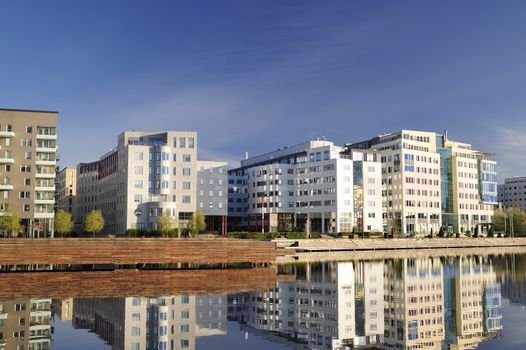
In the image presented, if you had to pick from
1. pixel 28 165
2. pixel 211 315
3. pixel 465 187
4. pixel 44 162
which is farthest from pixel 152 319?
pixel 465 187

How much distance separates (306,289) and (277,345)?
21.6m

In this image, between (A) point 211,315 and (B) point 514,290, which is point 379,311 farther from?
(B) point 514,290

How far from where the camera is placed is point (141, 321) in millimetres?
31734

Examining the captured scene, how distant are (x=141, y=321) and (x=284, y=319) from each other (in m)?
8.68

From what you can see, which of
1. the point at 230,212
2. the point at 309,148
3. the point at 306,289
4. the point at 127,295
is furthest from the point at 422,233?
the point at 127,295

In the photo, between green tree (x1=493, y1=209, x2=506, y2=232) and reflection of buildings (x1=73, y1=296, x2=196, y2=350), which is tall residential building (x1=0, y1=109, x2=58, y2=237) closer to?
reflection of buildings (x1=73, y1=296, x2=196, y2=350)

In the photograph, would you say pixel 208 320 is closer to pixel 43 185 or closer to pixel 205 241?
pixel 205 241

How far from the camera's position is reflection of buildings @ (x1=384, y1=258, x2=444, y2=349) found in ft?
90.9

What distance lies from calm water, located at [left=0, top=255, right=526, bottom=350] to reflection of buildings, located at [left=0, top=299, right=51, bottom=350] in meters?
0.05

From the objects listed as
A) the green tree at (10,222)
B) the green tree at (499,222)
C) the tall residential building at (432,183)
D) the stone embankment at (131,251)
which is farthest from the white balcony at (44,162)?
the green tree at (499,222)

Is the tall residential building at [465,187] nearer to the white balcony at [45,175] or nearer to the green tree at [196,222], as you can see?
the green tree at [196,222]

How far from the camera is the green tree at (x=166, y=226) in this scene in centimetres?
10756

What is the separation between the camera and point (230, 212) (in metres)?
173

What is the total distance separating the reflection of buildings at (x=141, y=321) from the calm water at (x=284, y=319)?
6 cm
